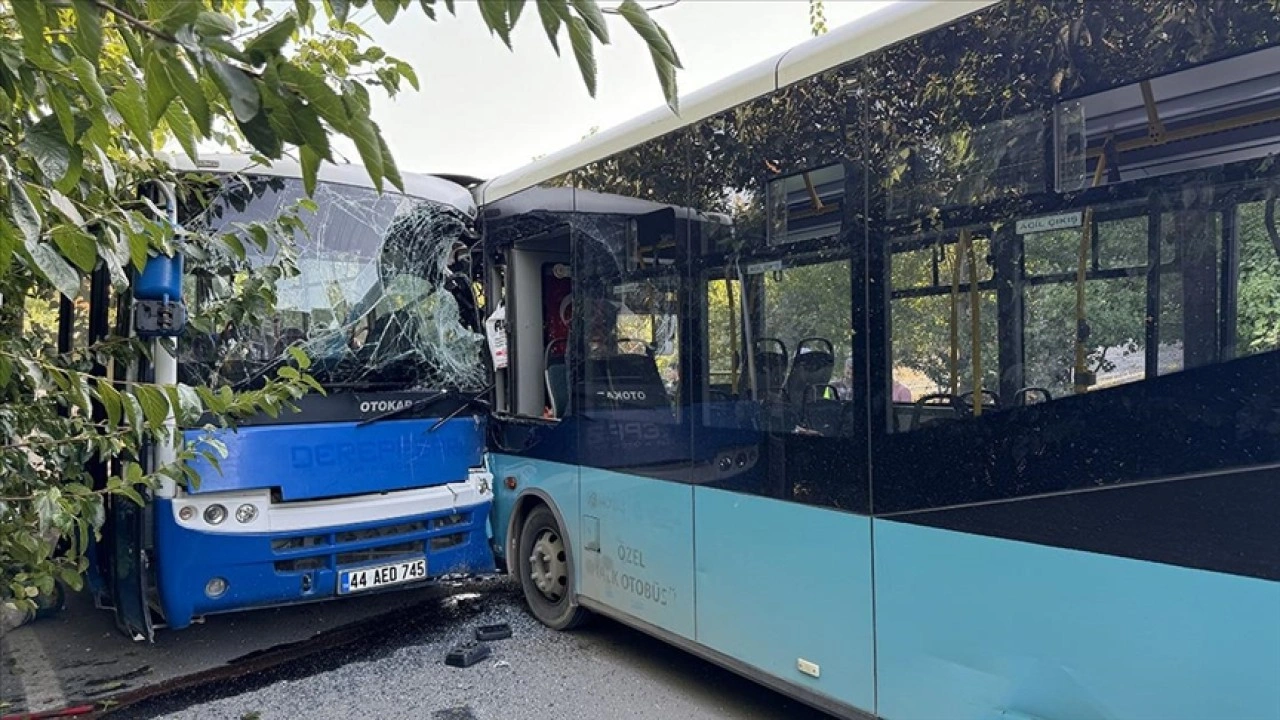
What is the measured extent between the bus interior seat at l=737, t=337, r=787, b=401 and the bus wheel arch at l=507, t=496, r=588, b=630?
1965mm

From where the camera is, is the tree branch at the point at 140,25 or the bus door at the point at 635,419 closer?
the tree branch at the point at 140,25

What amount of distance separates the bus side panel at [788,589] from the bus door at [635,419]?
21 centimetres

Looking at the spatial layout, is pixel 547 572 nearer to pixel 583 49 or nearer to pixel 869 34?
pixel 869 34

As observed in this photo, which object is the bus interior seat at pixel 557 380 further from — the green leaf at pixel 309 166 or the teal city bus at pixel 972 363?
the green leaf at pixel 309 166

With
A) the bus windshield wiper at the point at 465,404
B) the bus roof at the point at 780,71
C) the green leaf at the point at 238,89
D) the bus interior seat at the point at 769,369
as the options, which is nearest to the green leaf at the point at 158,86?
the green leaf at the point at 238,89

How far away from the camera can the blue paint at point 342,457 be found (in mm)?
4695

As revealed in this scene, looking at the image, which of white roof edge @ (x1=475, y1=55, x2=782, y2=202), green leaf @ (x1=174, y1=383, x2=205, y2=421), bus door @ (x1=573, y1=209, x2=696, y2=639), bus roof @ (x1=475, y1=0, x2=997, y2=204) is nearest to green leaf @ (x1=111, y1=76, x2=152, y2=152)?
green leaf @ (x1=174, y1=383, x2=205, y2=421)

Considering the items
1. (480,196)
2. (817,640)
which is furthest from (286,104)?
(480,196)

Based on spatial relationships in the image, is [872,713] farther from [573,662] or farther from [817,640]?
[573,662]

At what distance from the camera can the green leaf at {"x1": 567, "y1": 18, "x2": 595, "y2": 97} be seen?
1.16 metres

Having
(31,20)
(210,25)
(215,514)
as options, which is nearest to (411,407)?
(215,514)

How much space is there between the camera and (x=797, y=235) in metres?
3.46

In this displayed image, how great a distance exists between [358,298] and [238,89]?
423cm

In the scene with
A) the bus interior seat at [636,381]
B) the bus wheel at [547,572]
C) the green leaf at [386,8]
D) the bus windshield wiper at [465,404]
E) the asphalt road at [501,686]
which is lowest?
the asphalt road at [501,686]
